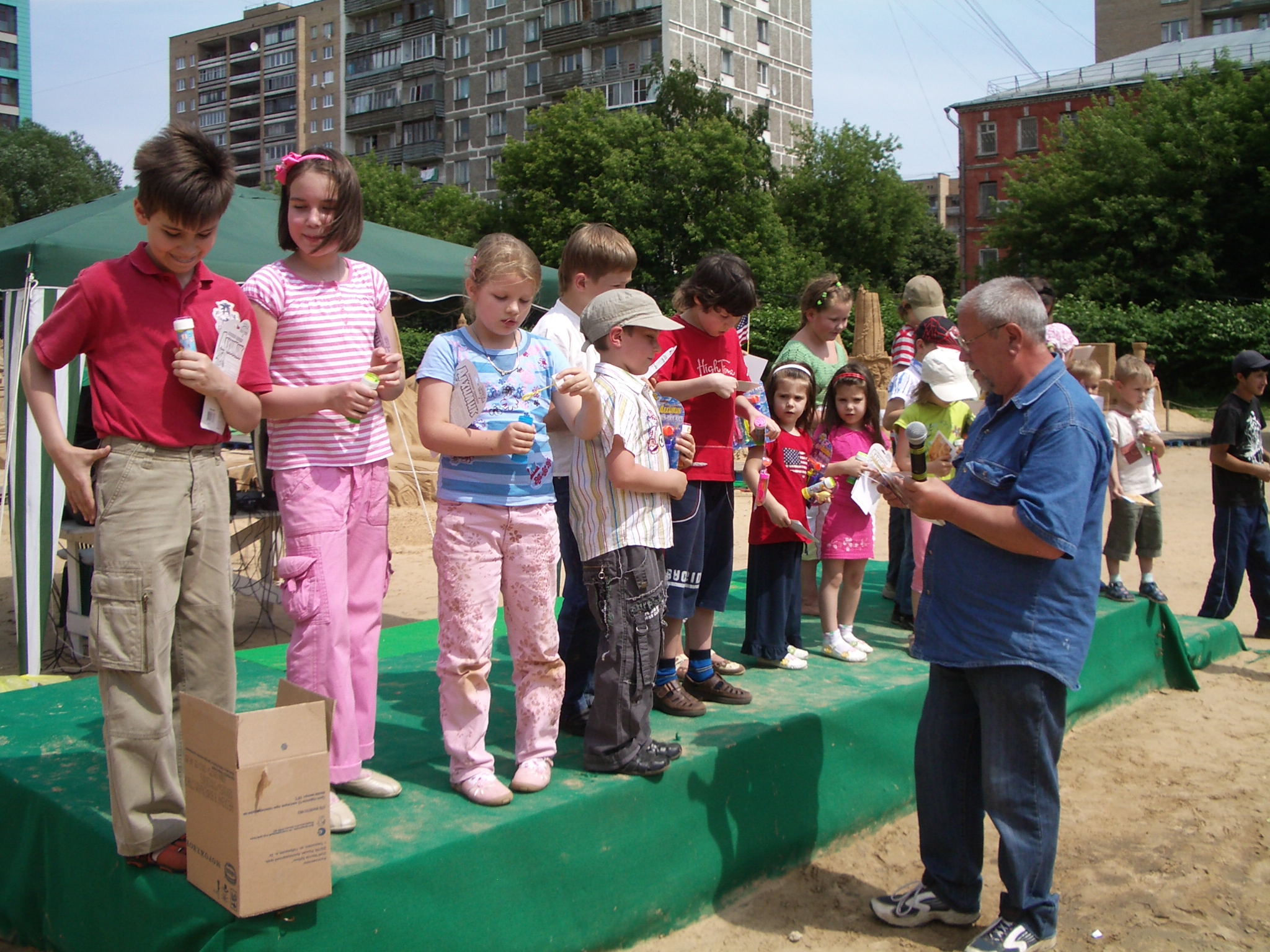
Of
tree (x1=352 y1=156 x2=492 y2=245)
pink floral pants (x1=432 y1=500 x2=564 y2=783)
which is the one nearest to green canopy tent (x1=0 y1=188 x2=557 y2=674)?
pink floral pants (x1=432 y1=500 x2=564 y2=783)

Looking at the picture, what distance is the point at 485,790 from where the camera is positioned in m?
2.62

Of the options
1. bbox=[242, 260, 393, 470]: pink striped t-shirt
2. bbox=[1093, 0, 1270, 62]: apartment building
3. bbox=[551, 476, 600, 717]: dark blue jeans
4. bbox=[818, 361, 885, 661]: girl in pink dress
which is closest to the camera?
bbox=[242, 260, 393, 470]: pink striped t-shirt

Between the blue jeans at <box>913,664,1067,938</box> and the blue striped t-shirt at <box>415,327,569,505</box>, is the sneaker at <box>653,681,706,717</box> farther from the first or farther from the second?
the blue striped t-shirt at <box>415,327,569,505</box>

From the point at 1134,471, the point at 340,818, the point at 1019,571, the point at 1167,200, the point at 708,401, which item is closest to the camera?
the point at 340,818

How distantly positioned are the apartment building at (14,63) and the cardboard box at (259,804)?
8111 cm

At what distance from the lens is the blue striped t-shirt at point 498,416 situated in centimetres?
270

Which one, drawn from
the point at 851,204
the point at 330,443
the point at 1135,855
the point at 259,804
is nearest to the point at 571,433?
the point at 330,443

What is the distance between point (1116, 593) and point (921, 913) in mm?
3241

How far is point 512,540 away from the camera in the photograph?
108 inches

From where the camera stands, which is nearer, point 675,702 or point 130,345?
point 130,345

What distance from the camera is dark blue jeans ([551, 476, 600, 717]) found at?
323 cm

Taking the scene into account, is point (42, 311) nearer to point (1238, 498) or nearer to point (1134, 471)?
point (1134, 471)

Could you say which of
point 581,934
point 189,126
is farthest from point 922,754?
point 189,126

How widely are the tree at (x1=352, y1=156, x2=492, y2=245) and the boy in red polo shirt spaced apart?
38.5 metres
